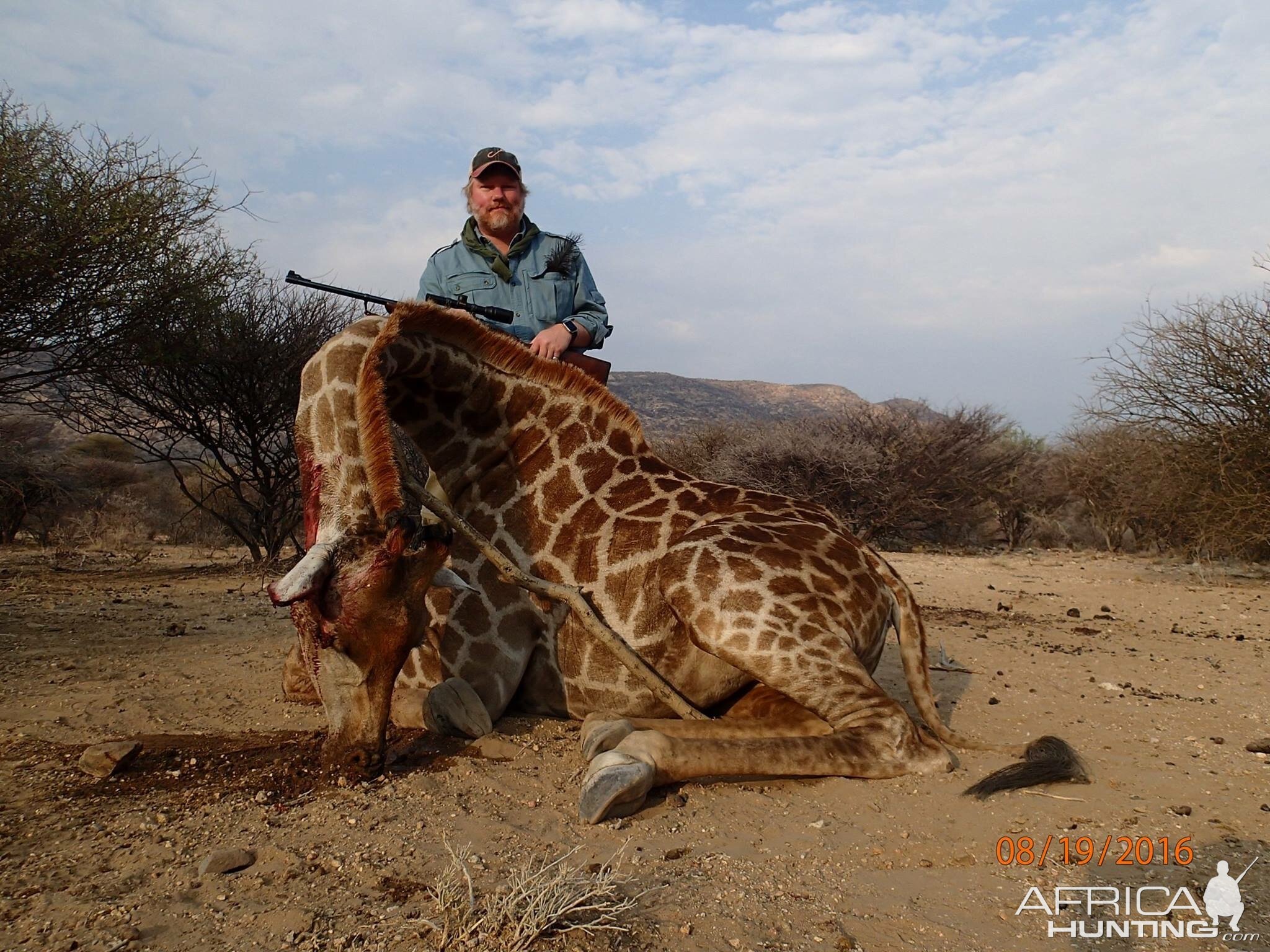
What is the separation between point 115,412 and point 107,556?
227cm

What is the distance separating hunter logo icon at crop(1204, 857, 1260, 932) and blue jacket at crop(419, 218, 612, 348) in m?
3.83

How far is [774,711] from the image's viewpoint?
369 centimetres

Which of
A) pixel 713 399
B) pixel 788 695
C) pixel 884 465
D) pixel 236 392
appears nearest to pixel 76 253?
pixel 236 392

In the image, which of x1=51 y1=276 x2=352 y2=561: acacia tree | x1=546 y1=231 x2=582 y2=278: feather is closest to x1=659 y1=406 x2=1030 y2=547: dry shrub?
x1=51 y1=276 x2=352 y2=561: acacia tree

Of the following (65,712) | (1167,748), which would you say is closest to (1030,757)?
(1167,748)

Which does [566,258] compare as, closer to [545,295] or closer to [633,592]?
[545,295]

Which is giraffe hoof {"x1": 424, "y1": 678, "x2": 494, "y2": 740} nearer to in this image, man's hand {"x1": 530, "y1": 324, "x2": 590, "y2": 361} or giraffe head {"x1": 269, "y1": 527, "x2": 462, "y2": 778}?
giraffe head {"x1": 269, "y1": 527, "x2": 462, "y2": 778}

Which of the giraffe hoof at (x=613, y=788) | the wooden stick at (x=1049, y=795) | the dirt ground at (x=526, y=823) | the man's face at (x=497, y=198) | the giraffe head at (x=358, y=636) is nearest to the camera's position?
the dirt ground at (x=526, y=823)

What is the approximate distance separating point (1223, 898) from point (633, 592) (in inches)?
93.4

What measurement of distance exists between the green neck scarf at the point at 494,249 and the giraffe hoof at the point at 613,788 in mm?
3176

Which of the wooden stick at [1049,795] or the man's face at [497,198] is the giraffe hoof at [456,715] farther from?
the man's face at [497,198]

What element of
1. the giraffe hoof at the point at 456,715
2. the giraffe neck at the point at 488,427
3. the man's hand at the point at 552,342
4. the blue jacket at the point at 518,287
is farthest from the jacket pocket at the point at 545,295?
the giraffe hoof at the point at 456,715

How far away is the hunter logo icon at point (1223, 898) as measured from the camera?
2.33m

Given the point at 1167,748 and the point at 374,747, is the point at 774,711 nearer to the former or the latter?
the point at 374,747
